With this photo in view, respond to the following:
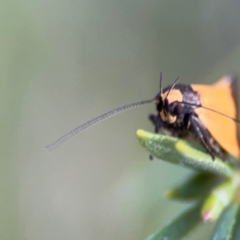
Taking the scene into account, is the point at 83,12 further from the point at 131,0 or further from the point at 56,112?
the point at 56,112

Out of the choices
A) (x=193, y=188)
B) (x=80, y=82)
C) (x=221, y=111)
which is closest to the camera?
(x=193, y=188)

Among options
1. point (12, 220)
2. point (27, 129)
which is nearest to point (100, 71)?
point (27, 129)

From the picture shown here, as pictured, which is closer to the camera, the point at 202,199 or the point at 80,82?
the point at 202,199

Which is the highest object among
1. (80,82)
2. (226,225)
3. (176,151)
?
(80,82)

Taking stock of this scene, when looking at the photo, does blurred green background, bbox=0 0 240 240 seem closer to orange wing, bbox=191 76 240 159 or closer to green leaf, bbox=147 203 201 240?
orange wing, bbox=191 76 240 159

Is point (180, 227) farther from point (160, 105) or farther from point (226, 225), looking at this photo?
point (160, 105)

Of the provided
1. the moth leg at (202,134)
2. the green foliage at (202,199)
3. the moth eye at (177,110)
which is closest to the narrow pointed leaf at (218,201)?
the green foliage at (202,199)

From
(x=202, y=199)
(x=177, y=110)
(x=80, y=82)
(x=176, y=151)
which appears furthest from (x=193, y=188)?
(x=80, y=82)
